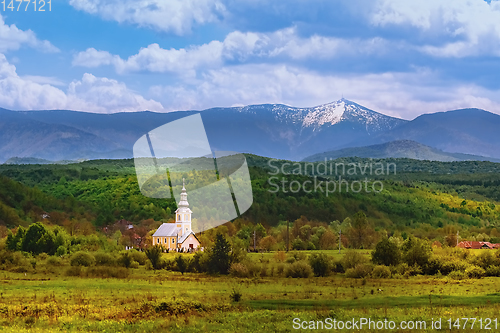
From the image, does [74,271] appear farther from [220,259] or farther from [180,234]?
[180,234]

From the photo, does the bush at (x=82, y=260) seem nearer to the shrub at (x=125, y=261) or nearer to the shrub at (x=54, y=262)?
the shrub at (x=54, y=262)

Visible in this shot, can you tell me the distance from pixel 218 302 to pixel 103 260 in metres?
22.0

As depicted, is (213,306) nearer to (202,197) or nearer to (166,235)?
(166,235)

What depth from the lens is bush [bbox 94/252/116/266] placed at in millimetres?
43938

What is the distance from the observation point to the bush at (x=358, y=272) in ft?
129

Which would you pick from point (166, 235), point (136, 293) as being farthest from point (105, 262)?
point (166, 235)

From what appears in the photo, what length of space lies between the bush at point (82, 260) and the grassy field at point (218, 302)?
5.91 m

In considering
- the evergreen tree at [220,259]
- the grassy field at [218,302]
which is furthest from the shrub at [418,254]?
the evergreen tree at [220,259]

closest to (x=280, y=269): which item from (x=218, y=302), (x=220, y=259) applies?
(x=220, y=259)

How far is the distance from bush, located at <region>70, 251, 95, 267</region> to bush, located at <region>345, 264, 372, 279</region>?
18.2 metres

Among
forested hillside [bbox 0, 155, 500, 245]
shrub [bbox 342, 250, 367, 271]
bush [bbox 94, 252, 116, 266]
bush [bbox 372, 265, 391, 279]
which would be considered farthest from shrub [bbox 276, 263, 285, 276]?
forested hillside [bbox 0, 155, 500, 245]

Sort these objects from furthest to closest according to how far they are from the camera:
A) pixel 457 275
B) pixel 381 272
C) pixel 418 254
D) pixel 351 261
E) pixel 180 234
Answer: pixel 180 234 < pixel 418 254 < pixel 351 261 < pixel 381 272 < pixel 457 275

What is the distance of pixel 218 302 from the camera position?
80.4 feet

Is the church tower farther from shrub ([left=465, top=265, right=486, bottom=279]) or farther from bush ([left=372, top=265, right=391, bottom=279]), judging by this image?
shrub ([left=465, top=265, right=486, bottom=279])
